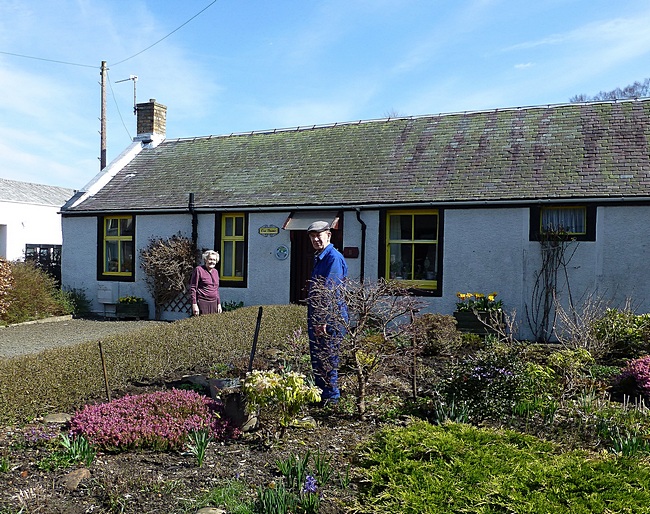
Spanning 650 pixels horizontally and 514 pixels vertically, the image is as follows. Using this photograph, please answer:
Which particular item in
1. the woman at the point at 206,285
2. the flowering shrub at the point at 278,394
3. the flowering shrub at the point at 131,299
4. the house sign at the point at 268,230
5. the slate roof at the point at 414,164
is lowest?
the flowering shrub at the point at 131,299

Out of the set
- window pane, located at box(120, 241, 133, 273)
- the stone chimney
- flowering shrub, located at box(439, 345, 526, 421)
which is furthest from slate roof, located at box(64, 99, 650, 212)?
flowering shrub, located at box(439, 345, 526, 421)

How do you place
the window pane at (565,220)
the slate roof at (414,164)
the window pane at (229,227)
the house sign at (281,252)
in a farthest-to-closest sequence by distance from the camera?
the window pane at (229,227) < the house sign at (281,252) < the slate roof at (414,164) < the window pane at (565,220)

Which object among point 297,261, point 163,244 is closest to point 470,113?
point 297,261

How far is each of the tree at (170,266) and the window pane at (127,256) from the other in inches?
40.4

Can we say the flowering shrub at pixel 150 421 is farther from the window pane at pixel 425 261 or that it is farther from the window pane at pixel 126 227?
the window pane at pixel 126 227

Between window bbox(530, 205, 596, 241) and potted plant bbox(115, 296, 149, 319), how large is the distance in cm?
→ 984

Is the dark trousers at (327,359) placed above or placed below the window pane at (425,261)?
below

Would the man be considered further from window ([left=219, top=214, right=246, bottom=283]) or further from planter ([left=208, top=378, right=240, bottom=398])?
window ([left=219, top=214, right=246, bottom=283])

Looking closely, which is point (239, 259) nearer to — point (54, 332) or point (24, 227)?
point (54, 332)

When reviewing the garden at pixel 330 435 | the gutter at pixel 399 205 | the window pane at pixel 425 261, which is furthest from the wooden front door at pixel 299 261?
the garden at pixel 330 435

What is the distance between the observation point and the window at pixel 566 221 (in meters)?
11.6

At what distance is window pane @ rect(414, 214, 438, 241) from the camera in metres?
13.0

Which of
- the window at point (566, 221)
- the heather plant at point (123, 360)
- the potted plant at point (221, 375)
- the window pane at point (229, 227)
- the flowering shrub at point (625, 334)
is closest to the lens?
the heather plant at point (123, 360)

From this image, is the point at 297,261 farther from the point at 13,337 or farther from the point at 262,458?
Answer: the point at 262,458
